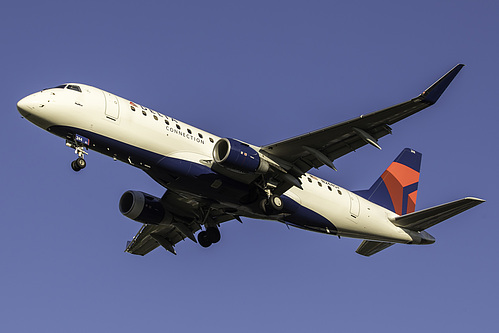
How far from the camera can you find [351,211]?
35.2 metres

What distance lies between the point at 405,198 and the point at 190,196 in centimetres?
1343

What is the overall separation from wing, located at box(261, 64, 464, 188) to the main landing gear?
608 centimetres

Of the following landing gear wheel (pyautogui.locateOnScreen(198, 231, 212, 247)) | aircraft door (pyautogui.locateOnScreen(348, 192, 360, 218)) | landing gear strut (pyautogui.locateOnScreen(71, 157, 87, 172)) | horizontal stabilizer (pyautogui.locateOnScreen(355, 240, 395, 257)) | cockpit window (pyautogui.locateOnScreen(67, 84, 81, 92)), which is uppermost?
cockpit window (pyautogui.locateOnScreen(67, 84, 81, 92))

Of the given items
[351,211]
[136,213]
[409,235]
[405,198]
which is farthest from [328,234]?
[136,213]

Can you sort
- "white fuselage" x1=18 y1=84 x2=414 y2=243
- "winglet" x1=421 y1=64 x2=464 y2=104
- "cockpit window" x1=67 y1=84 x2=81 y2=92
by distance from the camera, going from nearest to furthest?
"winglet" x1=421 y1=64 x2=464 y2=104, "white fuselage" x1=18 y1=84 x2=414 y2=243, "cockpit window" x1=67 y1=84 x2=81 y2=92

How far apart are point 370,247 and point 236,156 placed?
1163 cm

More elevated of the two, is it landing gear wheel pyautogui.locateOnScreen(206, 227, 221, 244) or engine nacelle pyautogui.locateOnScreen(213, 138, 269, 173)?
engine nacelle pyautogui.locateOnScreen(213, 138, 269, 173)

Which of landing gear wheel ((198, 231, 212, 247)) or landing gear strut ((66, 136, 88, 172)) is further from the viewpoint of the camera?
landing gear wheel ((198, 231, 212, 247))

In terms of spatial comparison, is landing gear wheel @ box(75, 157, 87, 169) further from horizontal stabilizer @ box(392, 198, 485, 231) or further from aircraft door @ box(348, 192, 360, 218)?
horizontal stabilizer @ box(392, 198, 485, 231)

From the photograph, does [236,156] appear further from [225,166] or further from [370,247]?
[370,247]

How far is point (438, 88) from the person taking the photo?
90.2 feet

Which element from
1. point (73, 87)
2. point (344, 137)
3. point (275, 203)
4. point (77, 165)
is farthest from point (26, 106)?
point (344, 137)

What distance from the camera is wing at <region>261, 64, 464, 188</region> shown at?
2762 cm

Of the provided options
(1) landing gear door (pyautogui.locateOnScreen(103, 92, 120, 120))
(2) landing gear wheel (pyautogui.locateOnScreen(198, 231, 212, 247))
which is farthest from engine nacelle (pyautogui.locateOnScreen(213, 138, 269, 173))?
(2) landing gear wheel (pyautogui.locateOnScreen(198, 231, 212, 247))
